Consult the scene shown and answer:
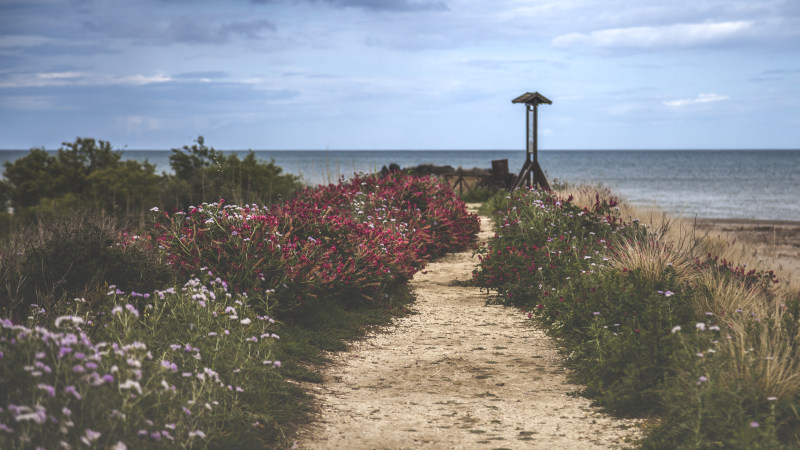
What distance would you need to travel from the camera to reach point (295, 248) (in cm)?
739

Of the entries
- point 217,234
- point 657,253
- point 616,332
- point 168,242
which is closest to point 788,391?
point 616,332

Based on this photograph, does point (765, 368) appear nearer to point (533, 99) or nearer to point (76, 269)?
point (76, 269)

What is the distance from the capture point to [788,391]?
13.4ft

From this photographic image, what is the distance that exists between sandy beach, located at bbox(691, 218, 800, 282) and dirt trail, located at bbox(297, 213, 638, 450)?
27.3 ft

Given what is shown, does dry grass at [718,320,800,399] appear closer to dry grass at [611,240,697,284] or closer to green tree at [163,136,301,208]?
dry grass at [611,240,697,284]

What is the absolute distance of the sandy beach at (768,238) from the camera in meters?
14.5

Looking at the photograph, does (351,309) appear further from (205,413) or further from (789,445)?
(789,445)

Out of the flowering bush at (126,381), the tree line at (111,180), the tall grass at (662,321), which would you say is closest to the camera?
the flowering bush at (126,381)

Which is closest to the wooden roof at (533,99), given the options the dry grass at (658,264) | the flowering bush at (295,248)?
the flowering bush at (295,248)

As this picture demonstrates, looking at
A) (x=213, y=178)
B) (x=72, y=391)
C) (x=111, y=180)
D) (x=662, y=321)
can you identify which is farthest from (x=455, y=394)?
(x=111, y=180)

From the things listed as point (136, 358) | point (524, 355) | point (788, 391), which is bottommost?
point (524, 355)

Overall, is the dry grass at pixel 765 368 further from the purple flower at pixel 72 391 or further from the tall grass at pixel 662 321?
the purple flower at pixel 72 391

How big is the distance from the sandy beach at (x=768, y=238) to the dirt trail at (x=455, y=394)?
27.3ft

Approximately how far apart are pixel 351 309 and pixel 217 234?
1.95 metres
